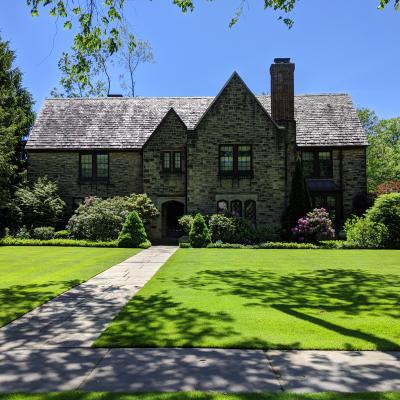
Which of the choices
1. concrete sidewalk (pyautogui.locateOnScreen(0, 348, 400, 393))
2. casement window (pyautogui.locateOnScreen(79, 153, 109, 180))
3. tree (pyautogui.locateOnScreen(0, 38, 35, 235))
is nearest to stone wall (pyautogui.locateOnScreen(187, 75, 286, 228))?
casement window (pyautogui.locateOnScreen(79, 153, 109, 180))

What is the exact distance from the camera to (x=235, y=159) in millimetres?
25844

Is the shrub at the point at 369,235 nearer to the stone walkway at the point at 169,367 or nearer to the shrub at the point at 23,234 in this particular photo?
the stone walkway at the point at 169,367

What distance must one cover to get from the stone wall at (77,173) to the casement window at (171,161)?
2.13 meters

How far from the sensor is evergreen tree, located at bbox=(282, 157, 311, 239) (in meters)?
23.8

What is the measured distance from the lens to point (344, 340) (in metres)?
5.61

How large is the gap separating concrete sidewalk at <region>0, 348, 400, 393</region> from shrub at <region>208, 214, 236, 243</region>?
1823cm

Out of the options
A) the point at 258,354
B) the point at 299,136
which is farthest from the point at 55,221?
the point at 258,354

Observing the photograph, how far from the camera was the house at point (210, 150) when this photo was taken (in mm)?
25500

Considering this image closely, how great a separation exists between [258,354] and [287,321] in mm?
1638

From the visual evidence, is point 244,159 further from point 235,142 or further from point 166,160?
point 166,160

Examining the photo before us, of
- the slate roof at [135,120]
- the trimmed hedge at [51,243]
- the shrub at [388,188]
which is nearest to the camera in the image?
the trimmed hedge at [51,243]

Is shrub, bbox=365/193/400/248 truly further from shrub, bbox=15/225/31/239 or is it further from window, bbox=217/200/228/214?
shrub, bbox=15/225/31/239

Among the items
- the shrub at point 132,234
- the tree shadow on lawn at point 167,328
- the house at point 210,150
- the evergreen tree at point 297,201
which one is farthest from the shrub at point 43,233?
the tree shadow on lawn at point 167,328

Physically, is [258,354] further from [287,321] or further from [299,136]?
[299,136]
